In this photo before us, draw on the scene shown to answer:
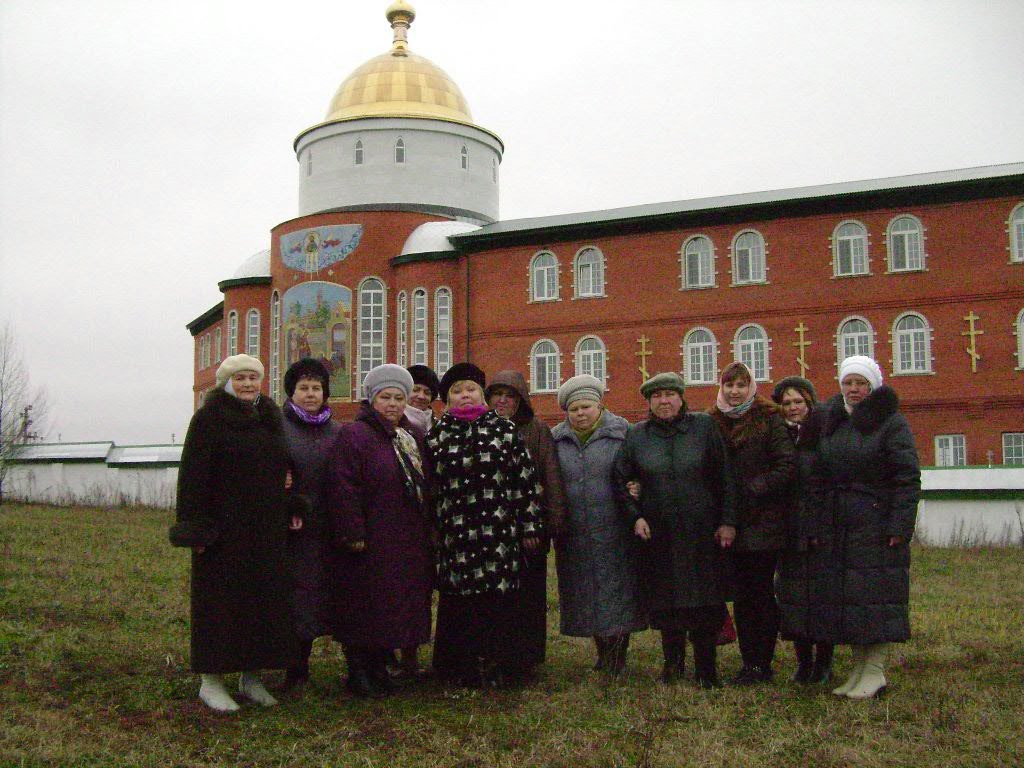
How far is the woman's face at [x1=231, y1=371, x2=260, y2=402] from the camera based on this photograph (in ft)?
20.9

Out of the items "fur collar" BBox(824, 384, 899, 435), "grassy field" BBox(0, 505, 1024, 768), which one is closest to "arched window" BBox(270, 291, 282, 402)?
"grassy field" BBox(0, 505, 1024, 768)

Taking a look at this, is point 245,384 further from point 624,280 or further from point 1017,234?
point 1017,234

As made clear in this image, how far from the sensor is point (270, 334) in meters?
32.6

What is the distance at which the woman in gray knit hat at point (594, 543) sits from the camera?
6914 mm

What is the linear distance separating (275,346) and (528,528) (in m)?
26.1

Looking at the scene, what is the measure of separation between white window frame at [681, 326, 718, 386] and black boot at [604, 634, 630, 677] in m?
20.6

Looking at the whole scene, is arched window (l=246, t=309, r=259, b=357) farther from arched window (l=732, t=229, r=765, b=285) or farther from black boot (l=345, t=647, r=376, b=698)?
black boot (l=345, t=647, r=376, b=698)

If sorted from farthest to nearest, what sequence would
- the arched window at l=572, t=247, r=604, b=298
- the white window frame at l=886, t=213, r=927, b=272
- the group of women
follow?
1. the arched window at l=572, t=247, r=604, b=298
2. the white window frame at l=886, t=213, r=927, b=272
3. the group of women

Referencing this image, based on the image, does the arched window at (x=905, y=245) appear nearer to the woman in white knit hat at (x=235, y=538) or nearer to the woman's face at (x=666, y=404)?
the woman's face at (x=666, y=404)

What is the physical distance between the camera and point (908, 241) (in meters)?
25.9

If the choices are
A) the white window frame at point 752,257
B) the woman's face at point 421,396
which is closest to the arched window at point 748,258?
the white window frame at point 752,257

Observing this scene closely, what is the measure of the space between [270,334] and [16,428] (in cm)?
778

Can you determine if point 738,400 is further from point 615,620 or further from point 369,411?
point 369,411

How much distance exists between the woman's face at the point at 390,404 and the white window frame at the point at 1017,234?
22.1 metres
